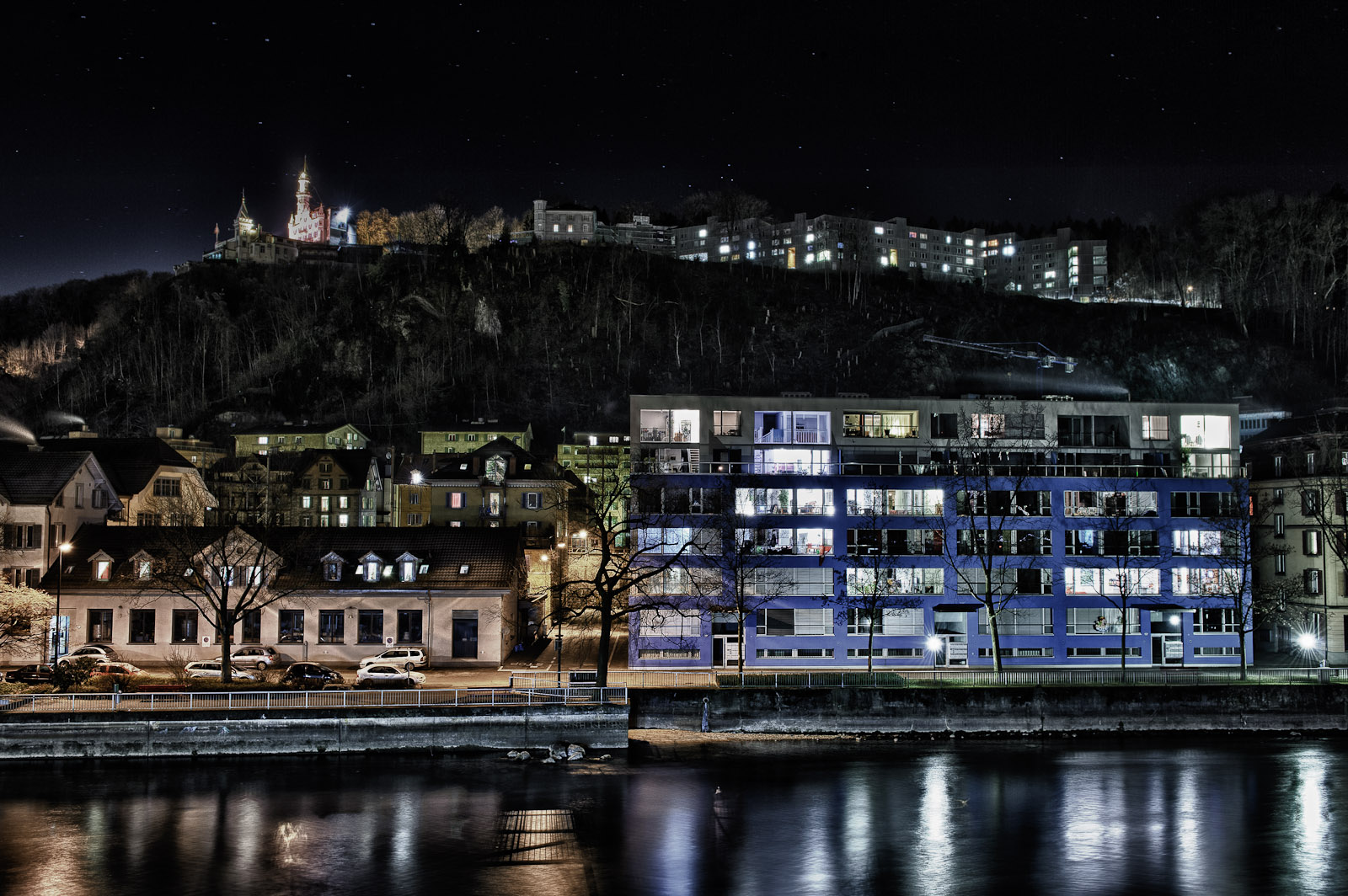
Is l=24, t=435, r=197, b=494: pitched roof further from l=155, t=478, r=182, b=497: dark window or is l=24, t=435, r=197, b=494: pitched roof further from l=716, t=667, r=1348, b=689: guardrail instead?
l=716, t=667, r=1348, b=689: guardrail

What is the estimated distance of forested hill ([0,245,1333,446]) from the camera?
143m

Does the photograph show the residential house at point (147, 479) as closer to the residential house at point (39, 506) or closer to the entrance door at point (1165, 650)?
the residential house at point (39, 506)

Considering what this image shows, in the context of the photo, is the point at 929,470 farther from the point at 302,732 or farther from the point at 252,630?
the point at 252,630

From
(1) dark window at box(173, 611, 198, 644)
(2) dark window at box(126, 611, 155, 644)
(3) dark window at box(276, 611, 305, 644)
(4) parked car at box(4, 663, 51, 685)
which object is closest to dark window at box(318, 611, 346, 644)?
(3) dark window at box(276, 611, 305, 644)

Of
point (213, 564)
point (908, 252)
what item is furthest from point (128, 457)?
point (908, 252)

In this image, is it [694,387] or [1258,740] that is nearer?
[1258,740]

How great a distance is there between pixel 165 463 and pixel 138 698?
35298 millimetres

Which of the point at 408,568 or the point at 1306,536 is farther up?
the point at 1306,536

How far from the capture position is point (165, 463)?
6781 cm

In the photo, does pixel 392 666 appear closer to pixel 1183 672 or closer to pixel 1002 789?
pixel 1002 789

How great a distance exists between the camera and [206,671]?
42.3 metres

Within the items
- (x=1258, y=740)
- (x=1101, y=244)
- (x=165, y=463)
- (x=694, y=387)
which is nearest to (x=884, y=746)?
(x=1258, y=740)

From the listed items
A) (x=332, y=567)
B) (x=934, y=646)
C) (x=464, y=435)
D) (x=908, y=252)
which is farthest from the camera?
(x=908, y=252)

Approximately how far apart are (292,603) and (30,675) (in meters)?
10.7
